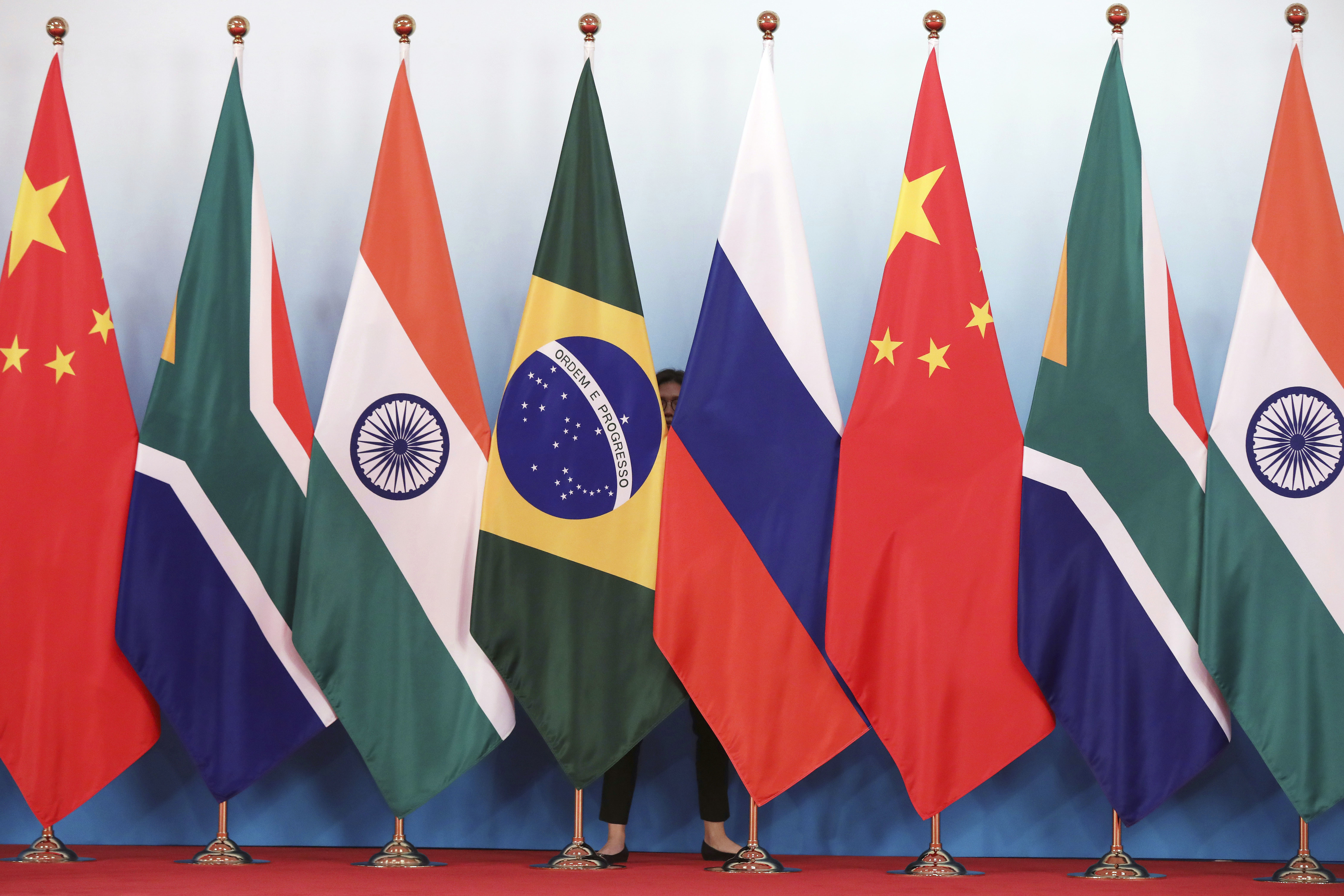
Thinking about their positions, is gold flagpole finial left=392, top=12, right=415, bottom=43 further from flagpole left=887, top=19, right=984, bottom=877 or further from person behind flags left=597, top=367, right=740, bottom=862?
flagpole left=887, top=19, right=984, bottom=877

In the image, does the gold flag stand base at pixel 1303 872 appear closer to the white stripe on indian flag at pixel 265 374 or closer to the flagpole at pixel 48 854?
the white stripe on indian flag at pixel 265 374

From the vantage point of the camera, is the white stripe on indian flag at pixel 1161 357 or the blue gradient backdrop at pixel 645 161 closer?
the white stripe on indian flag at pixel 1161 357

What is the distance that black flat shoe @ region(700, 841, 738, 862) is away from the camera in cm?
335

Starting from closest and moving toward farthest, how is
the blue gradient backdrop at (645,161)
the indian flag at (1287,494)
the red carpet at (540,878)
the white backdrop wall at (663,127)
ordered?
the red carpet at (540,878)
the indian flag at (1287,494)
the blue gradient backdrop at (645,161)
the white backdrop wall at (663,127)

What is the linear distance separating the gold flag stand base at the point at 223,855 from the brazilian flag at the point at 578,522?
37.6 inches

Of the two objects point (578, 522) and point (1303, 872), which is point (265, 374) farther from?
point (1303, 872)

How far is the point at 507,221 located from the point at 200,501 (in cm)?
138

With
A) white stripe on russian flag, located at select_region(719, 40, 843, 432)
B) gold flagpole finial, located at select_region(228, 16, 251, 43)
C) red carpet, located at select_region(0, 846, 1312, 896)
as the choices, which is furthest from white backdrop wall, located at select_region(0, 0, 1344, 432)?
red carpet, located at select_region(0, 846, 1312, 896)

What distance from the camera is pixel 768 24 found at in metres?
3.37

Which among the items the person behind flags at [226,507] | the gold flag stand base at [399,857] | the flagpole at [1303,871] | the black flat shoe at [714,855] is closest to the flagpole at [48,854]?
the person behind flags at [226,507]

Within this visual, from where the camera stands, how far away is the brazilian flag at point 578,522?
3.13m

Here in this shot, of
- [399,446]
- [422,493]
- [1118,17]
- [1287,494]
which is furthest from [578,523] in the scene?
[1118,17]

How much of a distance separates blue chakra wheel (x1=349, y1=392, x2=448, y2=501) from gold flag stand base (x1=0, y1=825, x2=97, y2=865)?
139 centimetres

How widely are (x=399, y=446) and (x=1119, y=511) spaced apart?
207 centimetres
